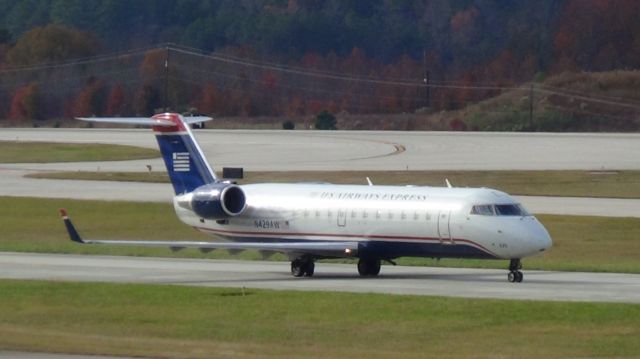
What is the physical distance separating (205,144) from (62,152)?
30.2 feet

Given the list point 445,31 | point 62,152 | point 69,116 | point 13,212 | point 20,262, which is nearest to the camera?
point 20,262

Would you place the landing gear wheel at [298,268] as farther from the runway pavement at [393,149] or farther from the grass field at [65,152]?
the grass field at [65,152]

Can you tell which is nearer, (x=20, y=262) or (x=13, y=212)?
(x=20, y=262)

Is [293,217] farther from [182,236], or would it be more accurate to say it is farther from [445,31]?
[445,31]

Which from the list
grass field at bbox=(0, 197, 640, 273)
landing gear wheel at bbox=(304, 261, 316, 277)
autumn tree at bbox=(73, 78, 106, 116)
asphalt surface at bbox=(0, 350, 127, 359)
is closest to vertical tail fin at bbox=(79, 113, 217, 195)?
landing gear wheel at bbox=(304, 261, 316, 277)

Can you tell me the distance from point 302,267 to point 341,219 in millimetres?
1480

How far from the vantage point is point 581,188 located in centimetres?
6303

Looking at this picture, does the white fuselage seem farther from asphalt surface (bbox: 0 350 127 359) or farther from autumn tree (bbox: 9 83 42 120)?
autumn tree (bbox: 9 83 42 120)

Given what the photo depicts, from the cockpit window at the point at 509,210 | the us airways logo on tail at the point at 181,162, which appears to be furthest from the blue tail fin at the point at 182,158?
the cockpit window at the point at 509,210

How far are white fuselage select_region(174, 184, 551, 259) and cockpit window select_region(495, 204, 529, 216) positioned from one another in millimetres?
61

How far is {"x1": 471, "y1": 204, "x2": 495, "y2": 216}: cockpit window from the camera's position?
103ft

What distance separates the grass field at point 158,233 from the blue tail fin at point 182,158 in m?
5.34

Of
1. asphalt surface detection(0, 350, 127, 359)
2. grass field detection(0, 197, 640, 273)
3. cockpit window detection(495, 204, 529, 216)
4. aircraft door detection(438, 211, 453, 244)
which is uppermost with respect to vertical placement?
cockpit window detection(495, 204, 529, 216)

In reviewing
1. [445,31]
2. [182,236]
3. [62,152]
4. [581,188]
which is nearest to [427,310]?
[182,236]
